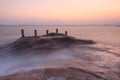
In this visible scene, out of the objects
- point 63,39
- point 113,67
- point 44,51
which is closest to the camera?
point 113,67

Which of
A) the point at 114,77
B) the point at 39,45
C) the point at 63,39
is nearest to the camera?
the point at 114,77

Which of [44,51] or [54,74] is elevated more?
[54,74]

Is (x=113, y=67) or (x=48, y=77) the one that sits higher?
(x=48, y=77)

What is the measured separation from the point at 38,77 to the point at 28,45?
14690mm

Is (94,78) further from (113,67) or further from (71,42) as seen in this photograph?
(71,42)

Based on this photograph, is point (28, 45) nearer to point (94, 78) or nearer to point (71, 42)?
point (71, 42)

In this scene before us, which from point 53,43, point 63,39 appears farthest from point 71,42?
point 53,43

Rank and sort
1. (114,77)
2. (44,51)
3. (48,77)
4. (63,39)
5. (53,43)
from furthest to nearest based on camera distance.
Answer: (63,39) < (53,43) < (44,51) < (114,77) < (48,77)

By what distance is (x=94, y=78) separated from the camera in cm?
834

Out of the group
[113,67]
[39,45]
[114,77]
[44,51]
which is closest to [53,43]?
[39,45]

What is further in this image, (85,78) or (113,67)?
(113,67)

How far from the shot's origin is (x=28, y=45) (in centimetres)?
2244

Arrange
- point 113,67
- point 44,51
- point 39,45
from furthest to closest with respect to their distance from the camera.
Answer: point 39,45 → point 44,51 → point 113,67

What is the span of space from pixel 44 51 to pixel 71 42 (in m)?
7.88
